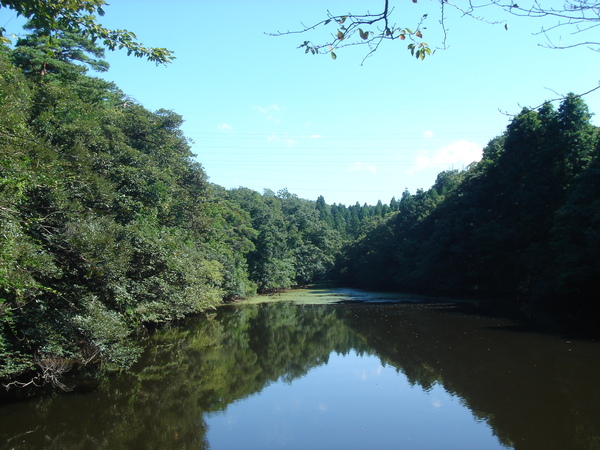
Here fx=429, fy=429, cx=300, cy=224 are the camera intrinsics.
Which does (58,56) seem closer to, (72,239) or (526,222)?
(72,239)

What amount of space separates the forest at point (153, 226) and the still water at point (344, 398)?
1547 millimetres

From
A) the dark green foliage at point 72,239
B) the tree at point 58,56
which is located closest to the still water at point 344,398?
the dark green foliage at point 72,239

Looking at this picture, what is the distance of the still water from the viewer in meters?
7.75

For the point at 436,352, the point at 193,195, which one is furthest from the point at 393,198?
the point at 436,352

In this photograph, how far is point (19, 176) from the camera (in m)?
7.79

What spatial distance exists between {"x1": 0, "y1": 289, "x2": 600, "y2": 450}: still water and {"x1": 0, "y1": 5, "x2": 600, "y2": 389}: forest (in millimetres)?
1547

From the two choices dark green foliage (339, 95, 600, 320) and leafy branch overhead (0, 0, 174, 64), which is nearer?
leafy branch overhead (0, 0, 174, 64)

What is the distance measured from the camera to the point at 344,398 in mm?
10242

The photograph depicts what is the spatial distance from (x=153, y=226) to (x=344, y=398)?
32.7 feet

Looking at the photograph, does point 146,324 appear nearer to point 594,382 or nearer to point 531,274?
point 594,382

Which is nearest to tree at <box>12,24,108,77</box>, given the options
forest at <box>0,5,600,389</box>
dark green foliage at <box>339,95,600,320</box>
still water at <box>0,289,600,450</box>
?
forest at <box>0,5,600,389</box>

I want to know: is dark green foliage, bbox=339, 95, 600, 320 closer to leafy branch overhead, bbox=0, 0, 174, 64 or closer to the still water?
the still water

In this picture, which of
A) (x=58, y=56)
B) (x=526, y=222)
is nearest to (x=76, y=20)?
(x=58, y=56)

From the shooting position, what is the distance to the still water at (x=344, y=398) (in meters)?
7.75
